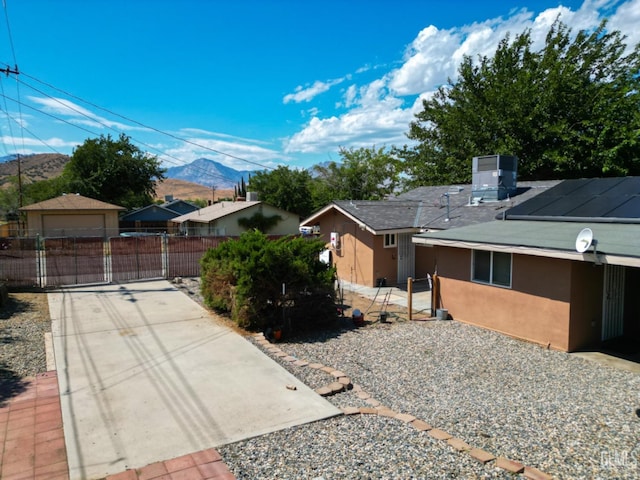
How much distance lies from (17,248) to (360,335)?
39.0ft

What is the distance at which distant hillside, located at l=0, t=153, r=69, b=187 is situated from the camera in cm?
9175

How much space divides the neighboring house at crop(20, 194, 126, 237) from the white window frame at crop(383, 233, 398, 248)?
924 inches

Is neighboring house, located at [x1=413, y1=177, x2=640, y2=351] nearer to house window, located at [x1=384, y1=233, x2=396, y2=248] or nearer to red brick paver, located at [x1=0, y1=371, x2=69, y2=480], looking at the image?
house window, located at [x1=384, y1=233, x2=396, y2=248]

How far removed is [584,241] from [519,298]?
6.85 ft

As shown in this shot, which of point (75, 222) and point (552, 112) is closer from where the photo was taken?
point (552, 112)

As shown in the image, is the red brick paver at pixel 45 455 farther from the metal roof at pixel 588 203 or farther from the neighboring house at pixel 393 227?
the neighboring house at pixel 393 227

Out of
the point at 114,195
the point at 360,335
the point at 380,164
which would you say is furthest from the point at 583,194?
the point at 114,195

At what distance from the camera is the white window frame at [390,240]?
15841mm

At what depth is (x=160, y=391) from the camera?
6.04m

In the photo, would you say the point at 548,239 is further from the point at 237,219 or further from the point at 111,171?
the point at 111,171

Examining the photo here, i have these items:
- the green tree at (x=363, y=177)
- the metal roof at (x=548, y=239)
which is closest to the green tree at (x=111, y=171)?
the green tree at (x=363, y=177)

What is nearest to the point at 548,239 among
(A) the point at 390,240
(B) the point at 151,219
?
(A) the point at 390,240

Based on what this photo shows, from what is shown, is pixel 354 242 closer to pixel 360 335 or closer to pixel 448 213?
pixel 448 213

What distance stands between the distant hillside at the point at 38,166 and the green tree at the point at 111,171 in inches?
2262
